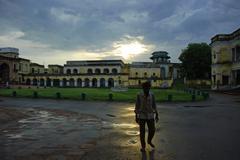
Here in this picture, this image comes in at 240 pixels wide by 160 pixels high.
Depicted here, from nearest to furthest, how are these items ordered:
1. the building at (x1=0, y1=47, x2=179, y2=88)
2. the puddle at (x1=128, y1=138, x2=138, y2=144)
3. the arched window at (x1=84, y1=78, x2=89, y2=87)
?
the puddle at (x1=128, y1=138, x2=138, y2=144) < the building at (x1=0, y1=47, x2=179, y2=88) < the arched window at (x1=84, y1=78, x2=89, y2=87)

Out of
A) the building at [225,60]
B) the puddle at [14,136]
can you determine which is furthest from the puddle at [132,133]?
the building at [225,60]

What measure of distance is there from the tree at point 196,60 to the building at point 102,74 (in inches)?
337

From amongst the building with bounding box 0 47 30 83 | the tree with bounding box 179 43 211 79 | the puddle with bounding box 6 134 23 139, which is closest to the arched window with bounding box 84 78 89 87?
the building with bounding box 0 47 30 83

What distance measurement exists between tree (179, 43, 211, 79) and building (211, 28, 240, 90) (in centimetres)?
1794

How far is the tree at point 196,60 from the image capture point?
68938mm

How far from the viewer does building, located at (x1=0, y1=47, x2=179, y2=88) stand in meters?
80.6

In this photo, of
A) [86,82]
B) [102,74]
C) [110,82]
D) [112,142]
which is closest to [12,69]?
[86,82]

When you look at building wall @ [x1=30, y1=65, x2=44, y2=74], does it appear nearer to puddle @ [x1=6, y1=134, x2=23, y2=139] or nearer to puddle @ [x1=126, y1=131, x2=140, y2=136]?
puddle @ [x1=6, y1=134, x2=23, y2=139]

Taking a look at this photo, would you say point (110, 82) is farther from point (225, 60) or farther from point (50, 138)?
point (50, 138)

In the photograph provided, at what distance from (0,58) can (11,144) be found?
80423 millimetres

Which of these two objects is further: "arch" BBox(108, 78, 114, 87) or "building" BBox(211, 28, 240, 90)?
"arch" BBox(108, 78, 114, 87)

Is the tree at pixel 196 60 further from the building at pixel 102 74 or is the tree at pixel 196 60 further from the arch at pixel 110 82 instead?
the arch at pixel 110 82

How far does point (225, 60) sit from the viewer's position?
4947 cm

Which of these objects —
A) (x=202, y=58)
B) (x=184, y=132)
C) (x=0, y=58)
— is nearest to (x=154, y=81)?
(x=202, y=58)
